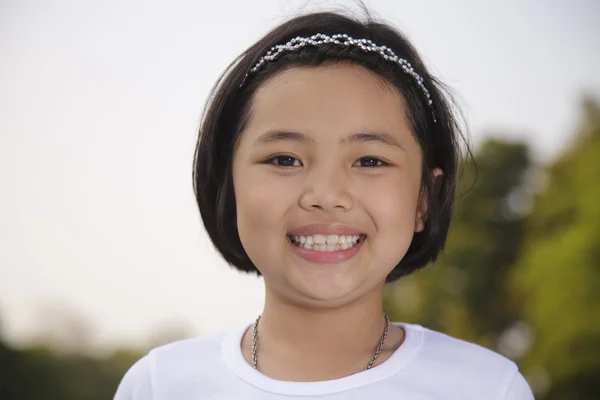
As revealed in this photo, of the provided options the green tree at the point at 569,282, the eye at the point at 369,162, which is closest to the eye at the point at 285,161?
the eye at the point at 369,162

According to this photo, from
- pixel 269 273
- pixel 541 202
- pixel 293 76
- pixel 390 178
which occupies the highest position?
pixel 293 76

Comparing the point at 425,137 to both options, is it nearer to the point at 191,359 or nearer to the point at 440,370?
the point at 440,370

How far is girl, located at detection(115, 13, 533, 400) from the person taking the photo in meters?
1.23

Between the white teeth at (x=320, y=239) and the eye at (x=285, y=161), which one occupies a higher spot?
the eye at (x=285, y=161)

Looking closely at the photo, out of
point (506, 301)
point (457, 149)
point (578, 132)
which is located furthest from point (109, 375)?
point (578, 132)

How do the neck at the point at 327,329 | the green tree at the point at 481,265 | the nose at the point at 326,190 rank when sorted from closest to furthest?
the nose at the point at 326,190 → the neck at the point at 327,329 → the green tree at the point at 481,265

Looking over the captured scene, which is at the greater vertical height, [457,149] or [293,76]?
[293,76]

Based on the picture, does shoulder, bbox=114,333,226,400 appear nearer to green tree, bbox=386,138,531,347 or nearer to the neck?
the neck

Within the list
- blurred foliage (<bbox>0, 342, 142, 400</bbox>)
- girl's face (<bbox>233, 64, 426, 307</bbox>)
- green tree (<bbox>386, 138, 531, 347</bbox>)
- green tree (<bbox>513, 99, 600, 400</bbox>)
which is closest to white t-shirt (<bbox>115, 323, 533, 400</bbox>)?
girl's face (<bbox>233, 64, 426, 307</bbox>)

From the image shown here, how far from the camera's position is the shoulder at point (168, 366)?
4.54 ft

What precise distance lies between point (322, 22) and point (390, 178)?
0.36 metres

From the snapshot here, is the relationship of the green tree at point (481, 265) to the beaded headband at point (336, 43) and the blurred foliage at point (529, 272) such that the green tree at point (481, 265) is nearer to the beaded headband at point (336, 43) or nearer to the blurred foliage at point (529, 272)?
the blurred foliage at point (529, 272)

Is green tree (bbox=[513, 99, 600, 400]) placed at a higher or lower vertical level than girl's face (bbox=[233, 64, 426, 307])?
lower

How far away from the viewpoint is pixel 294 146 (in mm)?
1235
